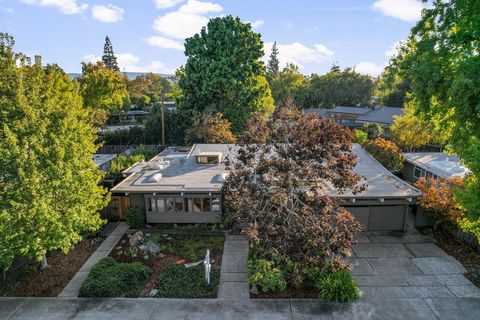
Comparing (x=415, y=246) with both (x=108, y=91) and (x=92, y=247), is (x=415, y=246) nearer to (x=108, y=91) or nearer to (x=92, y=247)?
(x=92, y=247)

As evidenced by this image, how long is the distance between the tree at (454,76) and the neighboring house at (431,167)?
6.14m

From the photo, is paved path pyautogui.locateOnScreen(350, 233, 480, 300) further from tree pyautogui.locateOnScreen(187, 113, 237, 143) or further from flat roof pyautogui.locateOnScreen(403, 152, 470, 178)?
tree pyautogui.locateOnScreen(187, 113, 237, 143)

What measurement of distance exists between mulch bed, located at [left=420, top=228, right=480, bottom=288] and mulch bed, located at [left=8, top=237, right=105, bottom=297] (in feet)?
52.9

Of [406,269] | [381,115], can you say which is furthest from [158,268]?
[381,115]

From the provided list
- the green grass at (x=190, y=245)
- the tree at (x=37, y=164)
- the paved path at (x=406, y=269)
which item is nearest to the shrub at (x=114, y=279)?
the tree at (x=37, y=164)

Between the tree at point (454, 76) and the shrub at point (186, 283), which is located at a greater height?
the tree at point (454, 76)

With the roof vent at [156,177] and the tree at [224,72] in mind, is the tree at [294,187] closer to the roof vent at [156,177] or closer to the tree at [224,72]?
the roof vent at [156,177]

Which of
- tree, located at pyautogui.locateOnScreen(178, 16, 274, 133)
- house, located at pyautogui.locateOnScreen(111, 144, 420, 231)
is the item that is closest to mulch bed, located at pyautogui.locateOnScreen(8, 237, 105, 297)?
house, located at pyautogui.locateOnScreen(111, 144, 420, 231)

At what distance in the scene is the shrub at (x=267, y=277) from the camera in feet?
39.5

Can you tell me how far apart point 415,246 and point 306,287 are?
679cm

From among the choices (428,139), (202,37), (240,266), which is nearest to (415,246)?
(240,266)

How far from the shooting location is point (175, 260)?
1466cm

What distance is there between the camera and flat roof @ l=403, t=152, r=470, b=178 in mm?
20203

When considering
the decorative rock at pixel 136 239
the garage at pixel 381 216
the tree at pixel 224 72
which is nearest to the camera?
the decorative rock at pixel 136 239
